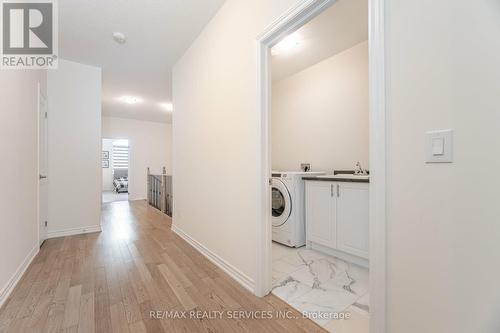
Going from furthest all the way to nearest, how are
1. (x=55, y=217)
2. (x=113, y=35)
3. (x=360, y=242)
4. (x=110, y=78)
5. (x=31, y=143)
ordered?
(x=110, y=78) → (x=55, y=217) → (x=113, y=35) → (x=31, y=143) → (x=360, y=242)

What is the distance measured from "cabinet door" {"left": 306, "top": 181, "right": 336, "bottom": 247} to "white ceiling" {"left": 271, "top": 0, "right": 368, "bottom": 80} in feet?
5.68

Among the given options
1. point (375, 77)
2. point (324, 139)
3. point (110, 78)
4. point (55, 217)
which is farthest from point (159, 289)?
point (110, 78)

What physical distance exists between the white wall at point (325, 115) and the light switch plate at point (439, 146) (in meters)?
1.91

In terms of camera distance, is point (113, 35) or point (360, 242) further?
point (113, 35)

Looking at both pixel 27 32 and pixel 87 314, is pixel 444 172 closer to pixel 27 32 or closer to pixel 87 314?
pixel 87 314

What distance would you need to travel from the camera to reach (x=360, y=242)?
6.61ft

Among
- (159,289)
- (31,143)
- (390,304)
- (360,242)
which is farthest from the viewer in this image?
(31,143)

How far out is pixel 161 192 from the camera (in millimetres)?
4805

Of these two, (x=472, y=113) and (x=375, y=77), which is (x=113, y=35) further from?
(x=472, y=113)

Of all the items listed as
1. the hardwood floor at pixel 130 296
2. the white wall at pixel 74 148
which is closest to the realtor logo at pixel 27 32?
the white wall at pixel 74 148

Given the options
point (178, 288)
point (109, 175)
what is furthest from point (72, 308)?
point (109, 175)

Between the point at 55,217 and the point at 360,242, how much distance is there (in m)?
3.97

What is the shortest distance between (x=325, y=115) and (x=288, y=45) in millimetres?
1076

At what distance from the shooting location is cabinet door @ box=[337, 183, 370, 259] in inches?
78.5
